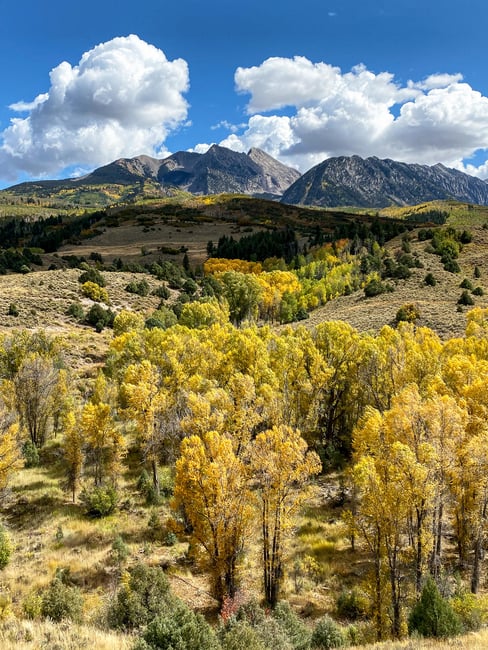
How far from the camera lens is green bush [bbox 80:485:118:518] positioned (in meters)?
28.3

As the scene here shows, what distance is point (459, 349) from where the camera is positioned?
128ft

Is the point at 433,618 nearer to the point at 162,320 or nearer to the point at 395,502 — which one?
the point at 395,502

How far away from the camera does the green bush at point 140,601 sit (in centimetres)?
1712

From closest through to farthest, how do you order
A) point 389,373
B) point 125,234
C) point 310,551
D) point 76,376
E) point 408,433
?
point 408,433
point 310,551
point 389,373
point 76,376
point 125,234

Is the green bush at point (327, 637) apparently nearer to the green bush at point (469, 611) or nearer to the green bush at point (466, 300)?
the green bush at point (469, 611)

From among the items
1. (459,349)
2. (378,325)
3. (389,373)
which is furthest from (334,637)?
(378,325)

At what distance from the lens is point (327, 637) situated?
16.1 meters

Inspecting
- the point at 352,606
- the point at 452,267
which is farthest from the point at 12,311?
the point at 452,267

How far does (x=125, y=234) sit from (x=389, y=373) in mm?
183830

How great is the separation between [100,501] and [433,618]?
2163cm

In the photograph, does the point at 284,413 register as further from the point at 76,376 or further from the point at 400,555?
the point at 76,376

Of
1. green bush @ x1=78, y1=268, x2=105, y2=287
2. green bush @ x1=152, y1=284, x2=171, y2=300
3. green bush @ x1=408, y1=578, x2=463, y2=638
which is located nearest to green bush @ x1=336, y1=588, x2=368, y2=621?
green bush @ x1=408, y1=578, x2=463, y2=638

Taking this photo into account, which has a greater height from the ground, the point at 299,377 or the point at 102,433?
the point at 299,377

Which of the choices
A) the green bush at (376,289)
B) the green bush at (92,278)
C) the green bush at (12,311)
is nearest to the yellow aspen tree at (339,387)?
the green bush at (376,289)
